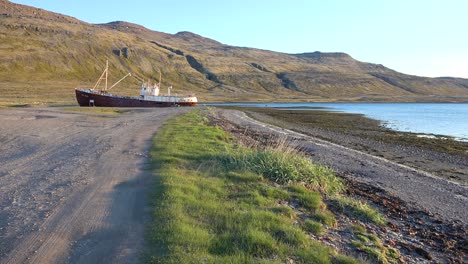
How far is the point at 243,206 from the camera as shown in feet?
32.2

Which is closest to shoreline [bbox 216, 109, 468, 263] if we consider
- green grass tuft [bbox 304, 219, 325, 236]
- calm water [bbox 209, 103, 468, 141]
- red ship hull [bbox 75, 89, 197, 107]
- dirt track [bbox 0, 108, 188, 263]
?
green grass tuft [bbox 304, 219, 325, 236]

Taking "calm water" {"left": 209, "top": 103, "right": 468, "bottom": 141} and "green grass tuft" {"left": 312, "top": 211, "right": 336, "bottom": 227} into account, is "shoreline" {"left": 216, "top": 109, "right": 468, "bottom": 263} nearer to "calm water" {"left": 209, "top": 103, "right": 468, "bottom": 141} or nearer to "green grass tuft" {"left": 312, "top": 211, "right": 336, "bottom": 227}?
"green grass tuft" {"left": 312, "top": 211, "right": 336, "bottom": 227}

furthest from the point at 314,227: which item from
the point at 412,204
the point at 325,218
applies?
the point at 412,204

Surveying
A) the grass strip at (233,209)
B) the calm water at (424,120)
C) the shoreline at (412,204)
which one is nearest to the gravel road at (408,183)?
the shoreline at (412,204)

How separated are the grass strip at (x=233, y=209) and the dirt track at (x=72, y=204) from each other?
1.92ft

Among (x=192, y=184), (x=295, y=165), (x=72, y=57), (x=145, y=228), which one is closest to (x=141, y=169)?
(x=192, y=184)

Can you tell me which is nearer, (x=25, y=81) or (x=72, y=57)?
(x=25, y=81)

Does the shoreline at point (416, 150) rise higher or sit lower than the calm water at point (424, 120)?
higher

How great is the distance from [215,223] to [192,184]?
10.4 ft

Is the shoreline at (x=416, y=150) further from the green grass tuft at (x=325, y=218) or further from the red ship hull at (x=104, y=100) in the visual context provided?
the red ship hull at (x=104, y=100)

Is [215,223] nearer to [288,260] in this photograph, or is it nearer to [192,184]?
[288,260]

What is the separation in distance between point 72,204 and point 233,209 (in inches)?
144

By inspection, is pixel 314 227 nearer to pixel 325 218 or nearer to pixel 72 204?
pixel 325 218

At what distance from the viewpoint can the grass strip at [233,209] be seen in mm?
7246
